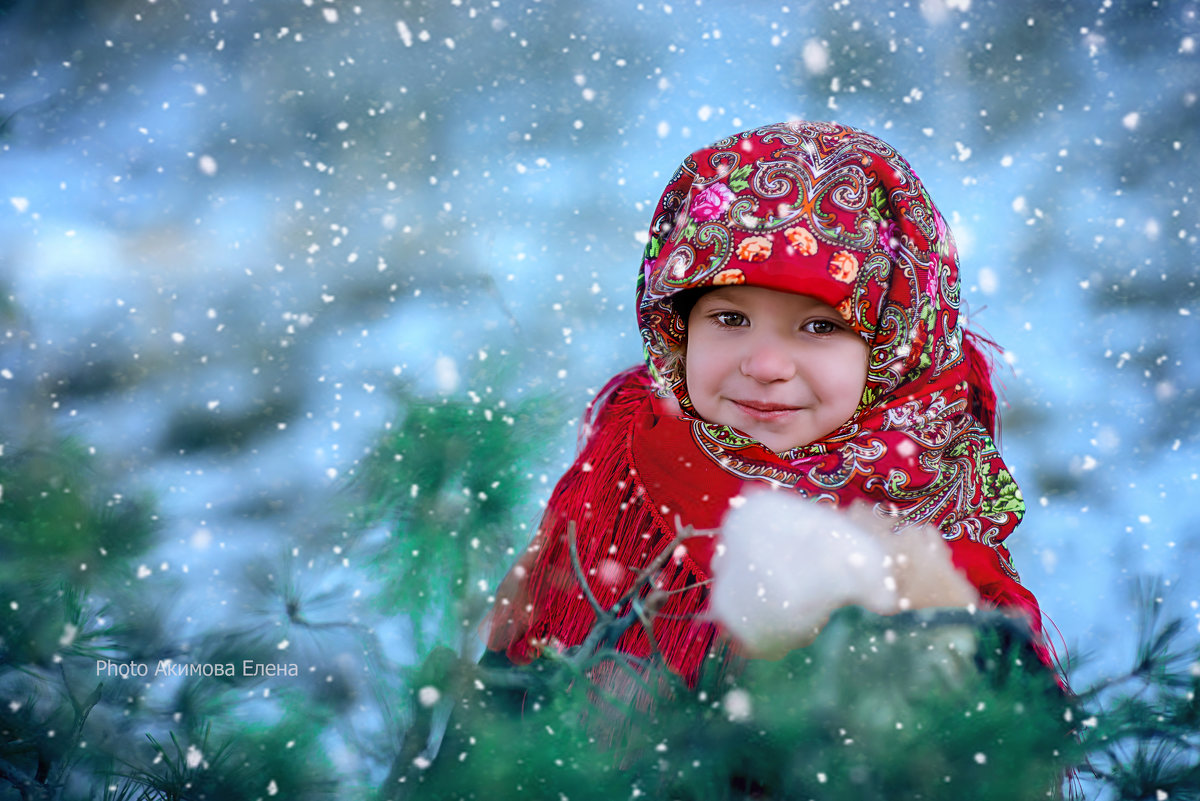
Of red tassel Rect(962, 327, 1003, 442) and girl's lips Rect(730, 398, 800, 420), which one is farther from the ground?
red tassel Rect(962, 327, 1003, 442)

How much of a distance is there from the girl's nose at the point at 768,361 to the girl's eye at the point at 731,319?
0.03m

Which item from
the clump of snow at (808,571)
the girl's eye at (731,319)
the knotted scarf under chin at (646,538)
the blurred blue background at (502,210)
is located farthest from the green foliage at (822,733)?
the blurred blue background at (502,210)

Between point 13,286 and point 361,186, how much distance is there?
0.42 metres

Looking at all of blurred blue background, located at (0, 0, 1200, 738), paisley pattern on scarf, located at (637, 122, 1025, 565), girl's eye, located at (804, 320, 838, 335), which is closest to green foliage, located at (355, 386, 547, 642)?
blurred blue background, located at (0, 0, 1200, 738)

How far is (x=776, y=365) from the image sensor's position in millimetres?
960

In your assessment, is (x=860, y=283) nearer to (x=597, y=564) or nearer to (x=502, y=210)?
(x=597, y=564)

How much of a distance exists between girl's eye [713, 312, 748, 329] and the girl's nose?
3 cm

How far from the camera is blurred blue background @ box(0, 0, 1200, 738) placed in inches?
44.9

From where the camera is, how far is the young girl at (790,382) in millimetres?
961

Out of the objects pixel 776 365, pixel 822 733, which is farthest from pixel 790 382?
pixel 822 733

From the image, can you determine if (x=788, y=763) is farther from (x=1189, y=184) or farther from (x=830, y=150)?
(x=1189, y=184)

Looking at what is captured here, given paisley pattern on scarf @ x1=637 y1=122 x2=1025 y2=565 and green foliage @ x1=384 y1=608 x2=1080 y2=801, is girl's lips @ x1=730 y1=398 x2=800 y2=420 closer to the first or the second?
paisley pattern on scarf @ x1=637 y1=122 x2=1025 y2=565

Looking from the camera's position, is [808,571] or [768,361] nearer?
[808,571]

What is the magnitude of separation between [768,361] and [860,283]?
12 cm
